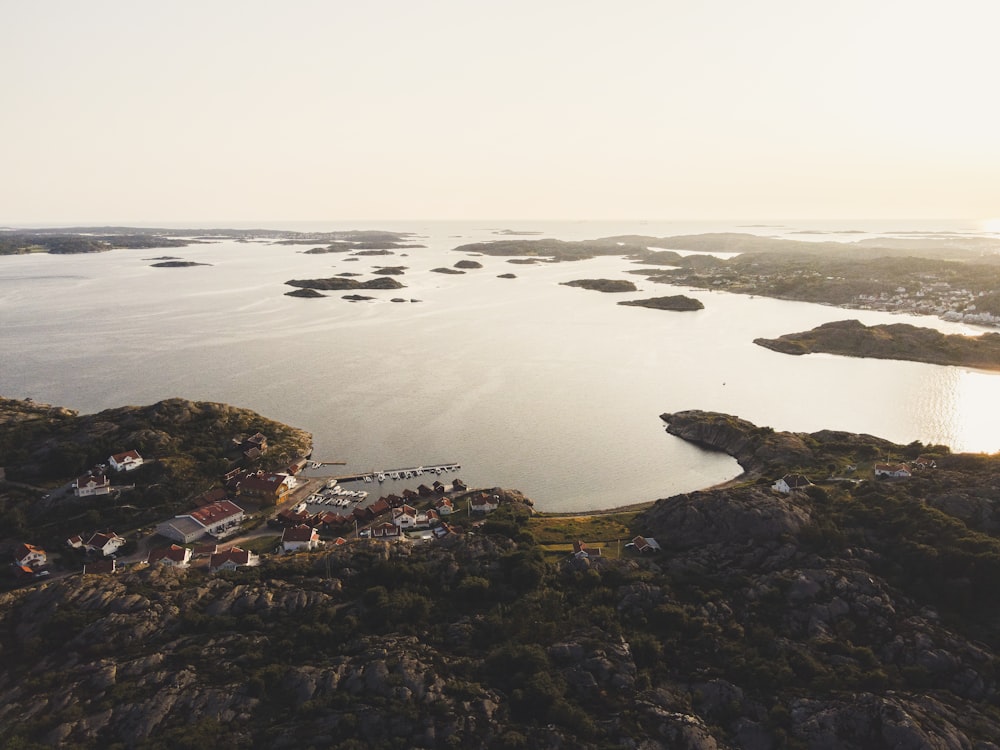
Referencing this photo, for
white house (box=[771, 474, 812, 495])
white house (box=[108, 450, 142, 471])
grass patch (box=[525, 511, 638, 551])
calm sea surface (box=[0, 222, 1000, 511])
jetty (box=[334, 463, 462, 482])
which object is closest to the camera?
grass patch (box=[525, 511, 638, 551])

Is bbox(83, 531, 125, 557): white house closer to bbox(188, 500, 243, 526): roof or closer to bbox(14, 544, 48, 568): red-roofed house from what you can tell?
bbox(14, 544, 48, 568): red-roofed house

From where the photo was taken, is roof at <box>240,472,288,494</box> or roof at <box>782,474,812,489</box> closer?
roof at <box>782,474,812,489</box>

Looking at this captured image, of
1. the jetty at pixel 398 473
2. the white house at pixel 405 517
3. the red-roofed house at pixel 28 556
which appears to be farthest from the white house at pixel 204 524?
the white house at pixel 405 517

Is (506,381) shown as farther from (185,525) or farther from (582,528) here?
(185,525)

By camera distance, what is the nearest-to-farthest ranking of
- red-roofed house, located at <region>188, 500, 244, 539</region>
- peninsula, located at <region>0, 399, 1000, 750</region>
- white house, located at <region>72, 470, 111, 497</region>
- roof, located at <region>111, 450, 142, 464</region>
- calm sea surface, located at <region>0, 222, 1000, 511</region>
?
peninsula, located at <region>0, 399, 1000, 750</region> < red-roofed house, located at <region>188, 500, 244, 539</region> < white house, located at <region>72, 470, 111, 497</region> < roof, located at <region>111, 450, 142, 464</region> < calm sea surface, located at <region>0, 222, 1000, 511</region>

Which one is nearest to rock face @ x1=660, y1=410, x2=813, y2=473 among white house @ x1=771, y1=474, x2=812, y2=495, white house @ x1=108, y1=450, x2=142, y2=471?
white house @ x1=771, y1=474, x2=812, y2=495

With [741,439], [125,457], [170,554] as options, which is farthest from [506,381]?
[170,554]

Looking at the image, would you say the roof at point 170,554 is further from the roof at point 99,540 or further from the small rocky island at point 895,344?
the small rocky island at point 895,344
